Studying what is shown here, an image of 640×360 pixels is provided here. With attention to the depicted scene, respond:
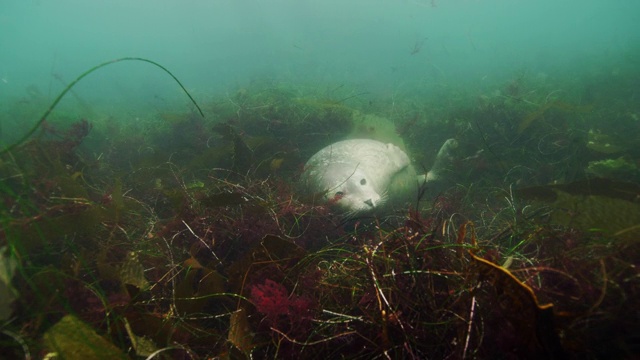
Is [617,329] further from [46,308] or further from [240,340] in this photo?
[46,308]

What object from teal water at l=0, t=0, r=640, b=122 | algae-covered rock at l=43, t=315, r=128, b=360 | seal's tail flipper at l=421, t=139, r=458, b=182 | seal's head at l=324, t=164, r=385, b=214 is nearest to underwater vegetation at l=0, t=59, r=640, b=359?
algae-covered rock at l=43, t=315, r=128, b=360

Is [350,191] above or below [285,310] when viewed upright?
below

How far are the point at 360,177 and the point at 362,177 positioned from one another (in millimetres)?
51

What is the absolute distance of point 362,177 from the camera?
3.71m

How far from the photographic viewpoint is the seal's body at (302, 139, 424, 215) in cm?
314

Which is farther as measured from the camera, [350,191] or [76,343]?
[350,191]

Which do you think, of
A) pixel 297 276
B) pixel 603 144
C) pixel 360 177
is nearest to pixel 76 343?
pixel 297 276

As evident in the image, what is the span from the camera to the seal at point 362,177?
3.12m

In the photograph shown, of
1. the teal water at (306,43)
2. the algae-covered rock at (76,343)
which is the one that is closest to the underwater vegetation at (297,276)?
the algae-covered rock at (76,343)

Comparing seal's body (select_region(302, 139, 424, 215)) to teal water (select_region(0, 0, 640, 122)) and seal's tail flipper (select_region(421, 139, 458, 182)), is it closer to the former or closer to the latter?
seal's tail flipper (select_region(421, 139, 458, 182))

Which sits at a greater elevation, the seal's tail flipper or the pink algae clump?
the pink algae clump

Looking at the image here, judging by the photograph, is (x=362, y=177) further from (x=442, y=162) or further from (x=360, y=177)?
(x=442, y=162)

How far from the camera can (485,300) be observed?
4.35 ft

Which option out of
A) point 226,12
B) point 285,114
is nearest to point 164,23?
point 226,12
